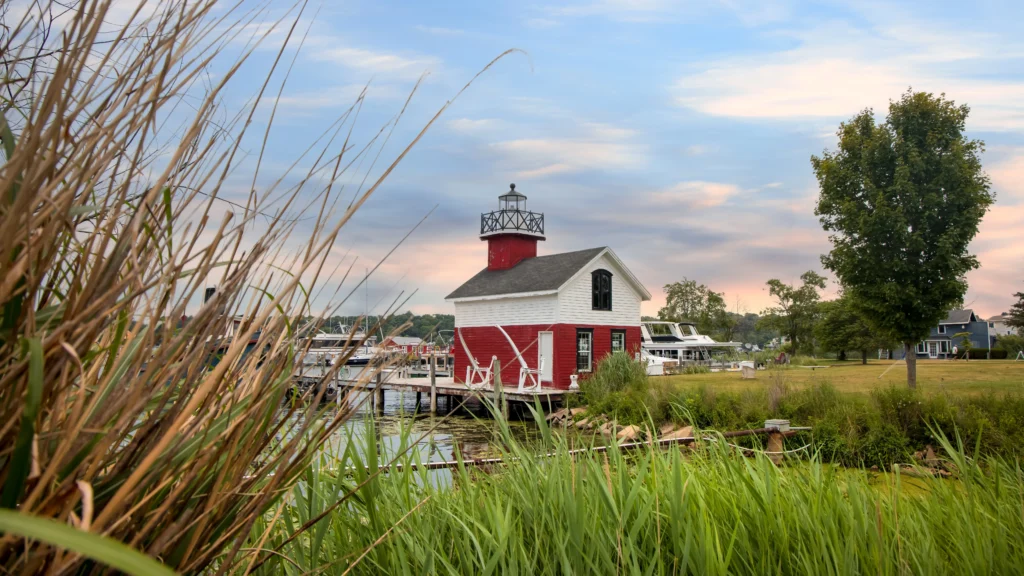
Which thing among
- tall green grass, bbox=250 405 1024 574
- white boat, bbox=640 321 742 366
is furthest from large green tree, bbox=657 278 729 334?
tall green grass, bbox=250 405 1024 574

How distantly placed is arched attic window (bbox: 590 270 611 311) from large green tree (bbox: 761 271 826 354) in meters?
28.6

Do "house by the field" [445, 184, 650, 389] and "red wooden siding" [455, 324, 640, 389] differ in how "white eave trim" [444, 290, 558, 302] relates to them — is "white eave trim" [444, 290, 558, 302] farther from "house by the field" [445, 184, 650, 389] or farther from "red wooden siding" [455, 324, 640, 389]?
"red wooden siding" [455, 324, 640, 389]

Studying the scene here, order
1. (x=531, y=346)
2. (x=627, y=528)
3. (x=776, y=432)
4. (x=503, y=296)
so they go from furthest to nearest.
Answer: (x=503, y=296) → (x=531, y=346) → (x=776, y=432) → (x=627, y=528)

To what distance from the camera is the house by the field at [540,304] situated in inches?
957

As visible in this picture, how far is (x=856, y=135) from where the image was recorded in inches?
852

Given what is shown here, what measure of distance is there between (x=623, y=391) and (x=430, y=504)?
16.5m

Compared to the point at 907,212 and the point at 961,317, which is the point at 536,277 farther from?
the point at 961,317

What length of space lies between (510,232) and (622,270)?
4.91 metres

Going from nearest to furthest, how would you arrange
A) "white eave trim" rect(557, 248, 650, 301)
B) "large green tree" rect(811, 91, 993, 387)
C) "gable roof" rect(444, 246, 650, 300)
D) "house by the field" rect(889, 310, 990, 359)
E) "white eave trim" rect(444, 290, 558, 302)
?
"large green tree" rect(811, 91, 993, 387)
"white eave trim" rect(444, 290, 558, 302)
"white eave trim" rect(557, 248, 650, 301)
"gable roof" rect(444, 246, 650, 300)
"house by the field" rect(889, 310, 990, 359)

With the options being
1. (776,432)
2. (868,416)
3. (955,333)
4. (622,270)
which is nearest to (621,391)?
Answer: (868,416)

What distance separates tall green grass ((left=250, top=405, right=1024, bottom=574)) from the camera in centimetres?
226

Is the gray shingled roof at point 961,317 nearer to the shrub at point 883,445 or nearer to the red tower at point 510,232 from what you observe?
the red tower at point 510,232

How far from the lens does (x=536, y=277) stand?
25812 millimetres

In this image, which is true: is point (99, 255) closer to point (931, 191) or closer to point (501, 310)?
point (931, 191)
